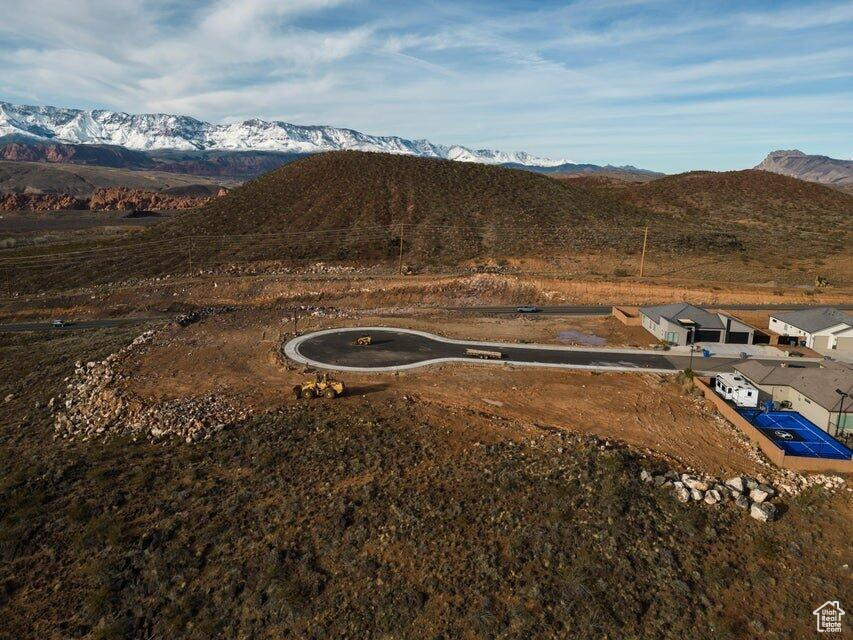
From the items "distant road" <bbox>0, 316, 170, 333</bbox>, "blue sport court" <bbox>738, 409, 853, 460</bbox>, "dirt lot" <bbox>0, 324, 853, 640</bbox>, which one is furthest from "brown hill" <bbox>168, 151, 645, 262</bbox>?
"dirt lot" <bbox>0, 324, 853, 640</bbox>

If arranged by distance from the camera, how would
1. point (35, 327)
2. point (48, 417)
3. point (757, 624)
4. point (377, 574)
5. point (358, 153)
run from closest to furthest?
point (757, 624) < point (377, 574) < point (48, 417) < point (35, 327) < point (358, 153)

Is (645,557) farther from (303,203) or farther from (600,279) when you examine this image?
(303,203)

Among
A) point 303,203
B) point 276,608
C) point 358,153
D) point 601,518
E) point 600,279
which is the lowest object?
Result: point 276,608

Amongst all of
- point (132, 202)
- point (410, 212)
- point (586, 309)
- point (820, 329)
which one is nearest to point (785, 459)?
point (820, 329)

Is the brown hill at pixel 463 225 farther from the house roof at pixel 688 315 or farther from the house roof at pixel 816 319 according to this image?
the house roof at pixel 688 315

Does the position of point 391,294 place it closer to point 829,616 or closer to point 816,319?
point 816,319

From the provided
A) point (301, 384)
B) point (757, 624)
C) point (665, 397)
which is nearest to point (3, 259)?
point (301, 384)
